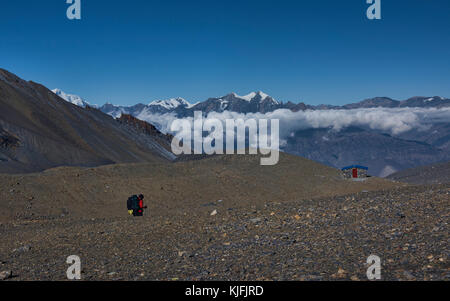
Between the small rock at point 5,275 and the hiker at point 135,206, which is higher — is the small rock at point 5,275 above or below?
below

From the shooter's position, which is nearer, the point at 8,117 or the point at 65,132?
the point at 8,117

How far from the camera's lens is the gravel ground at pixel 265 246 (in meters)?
7.28

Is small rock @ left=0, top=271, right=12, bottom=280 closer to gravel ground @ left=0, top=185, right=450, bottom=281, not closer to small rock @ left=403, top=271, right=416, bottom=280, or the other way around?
gravel ground @ left=0, top=185, right=450, bottom=281

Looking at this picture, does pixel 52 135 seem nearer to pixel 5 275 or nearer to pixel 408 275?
pixel 5 275

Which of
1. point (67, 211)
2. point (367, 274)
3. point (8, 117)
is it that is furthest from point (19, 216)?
point (8, 117)

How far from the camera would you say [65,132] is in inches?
3445

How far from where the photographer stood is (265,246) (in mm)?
9305

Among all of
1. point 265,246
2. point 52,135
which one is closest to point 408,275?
point 265,246

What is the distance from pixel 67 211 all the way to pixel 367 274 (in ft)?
69.3

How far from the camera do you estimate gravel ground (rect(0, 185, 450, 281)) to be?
7.28m

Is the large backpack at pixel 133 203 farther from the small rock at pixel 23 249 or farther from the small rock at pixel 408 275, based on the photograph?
the small rock at pixel 408 275

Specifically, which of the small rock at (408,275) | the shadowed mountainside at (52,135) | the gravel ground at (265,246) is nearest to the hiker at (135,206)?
the gravel ground at (265,246)

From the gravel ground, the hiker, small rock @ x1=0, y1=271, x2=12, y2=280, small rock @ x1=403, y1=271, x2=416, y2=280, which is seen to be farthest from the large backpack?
small rock @ x1=403, y1=271, x2=416, y2=280
